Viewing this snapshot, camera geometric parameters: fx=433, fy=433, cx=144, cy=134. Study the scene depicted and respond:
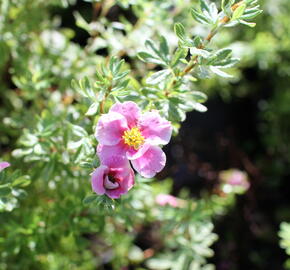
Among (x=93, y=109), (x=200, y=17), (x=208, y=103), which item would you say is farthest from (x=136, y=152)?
(x=208, y=103)

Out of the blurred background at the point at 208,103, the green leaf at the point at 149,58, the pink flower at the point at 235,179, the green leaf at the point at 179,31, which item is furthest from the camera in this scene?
the pink flower at the point at 235,179

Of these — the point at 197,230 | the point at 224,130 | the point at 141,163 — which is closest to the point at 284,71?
the point at 224,130

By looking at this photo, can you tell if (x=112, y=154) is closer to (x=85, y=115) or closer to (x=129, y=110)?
(x=129, y=110)

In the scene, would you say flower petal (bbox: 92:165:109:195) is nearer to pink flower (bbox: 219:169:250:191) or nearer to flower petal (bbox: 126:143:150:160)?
flower petal (bbox: 126:143:150:160)

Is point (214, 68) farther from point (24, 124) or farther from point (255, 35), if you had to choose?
point (255, 35)

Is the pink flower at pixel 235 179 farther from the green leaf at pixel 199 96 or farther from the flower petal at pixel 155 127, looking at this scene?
the flower petal at pixel 155 127

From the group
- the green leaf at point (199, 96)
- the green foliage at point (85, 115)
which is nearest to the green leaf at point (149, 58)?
the green foliage at point (85, 115)
